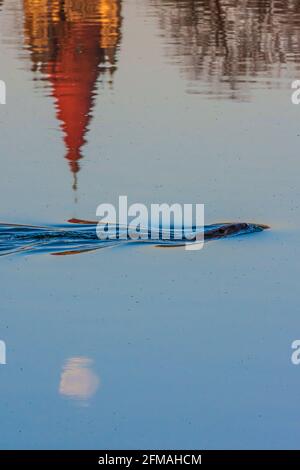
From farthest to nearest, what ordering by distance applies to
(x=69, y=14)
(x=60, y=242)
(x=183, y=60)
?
1. (x=69, y=14)
2. (x=183, y=60)
3. (x=60, y=242)

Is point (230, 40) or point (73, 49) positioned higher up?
point (73, 49)

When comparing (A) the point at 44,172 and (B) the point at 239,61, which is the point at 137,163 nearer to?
(A) the point at 44,172

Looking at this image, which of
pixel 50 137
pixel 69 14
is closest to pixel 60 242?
pixel 50 137

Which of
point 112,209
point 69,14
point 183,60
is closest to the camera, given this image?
point 112,209

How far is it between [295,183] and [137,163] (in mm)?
2578

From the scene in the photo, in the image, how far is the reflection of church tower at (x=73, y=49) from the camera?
2342 centimetres

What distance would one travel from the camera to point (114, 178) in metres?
19.9
